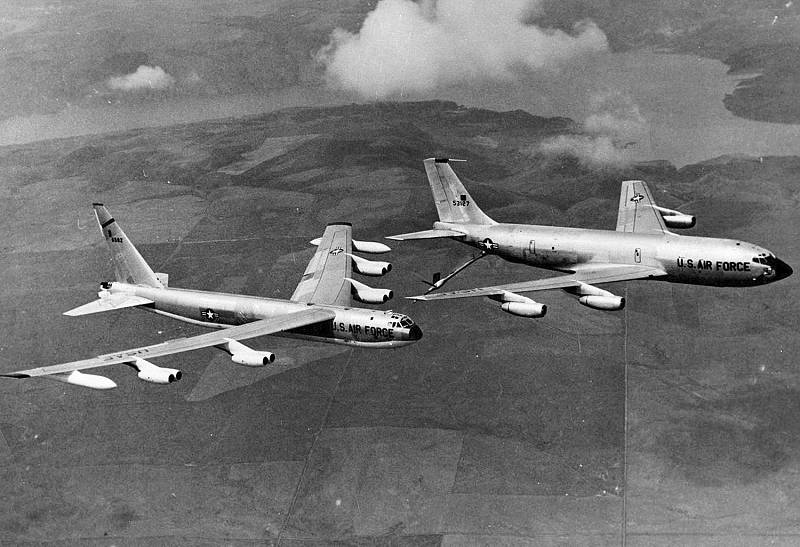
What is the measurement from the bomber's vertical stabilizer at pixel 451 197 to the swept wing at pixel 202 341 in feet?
64.5

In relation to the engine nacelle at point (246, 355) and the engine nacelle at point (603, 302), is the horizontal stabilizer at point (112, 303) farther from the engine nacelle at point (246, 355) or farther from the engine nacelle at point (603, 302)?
the engine nacelle at point (603, 302)

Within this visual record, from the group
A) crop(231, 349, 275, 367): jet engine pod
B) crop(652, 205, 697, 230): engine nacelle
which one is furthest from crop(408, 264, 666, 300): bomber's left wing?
crop(231, 349, 275, 367): jet engine pod

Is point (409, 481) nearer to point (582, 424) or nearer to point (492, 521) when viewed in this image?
point (492, 521)

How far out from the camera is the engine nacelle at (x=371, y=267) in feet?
225

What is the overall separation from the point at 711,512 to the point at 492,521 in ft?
43.5

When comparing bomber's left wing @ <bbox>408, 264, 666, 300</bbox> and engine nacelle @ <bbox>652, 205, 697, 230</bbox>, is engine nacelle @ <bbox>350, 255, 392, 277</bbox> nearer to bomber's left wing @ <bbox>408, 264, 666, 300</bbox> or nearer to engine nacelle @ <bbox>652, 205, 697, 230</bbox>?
bomber's left wing @ <bbox>408, 264, 666, 300</bbox>

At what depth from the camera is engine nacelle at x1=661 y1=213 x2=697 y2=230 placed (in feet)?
234

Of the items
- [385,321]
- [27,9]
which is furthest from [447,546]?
[27,9]

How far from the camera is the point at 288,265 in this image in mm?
78000

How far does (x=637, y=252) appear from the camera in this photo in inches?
2564

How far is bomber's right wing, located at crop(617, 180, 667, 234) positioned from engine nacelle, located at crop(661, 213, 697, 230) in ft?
7.17

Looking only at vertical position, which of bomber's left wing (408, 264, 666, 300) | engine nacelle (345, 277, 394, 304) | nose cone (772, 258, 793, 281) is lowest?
engine nacelle (345, 277, 394, 304)

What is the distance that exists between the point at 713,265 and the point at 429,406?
Result: 81.5 feet

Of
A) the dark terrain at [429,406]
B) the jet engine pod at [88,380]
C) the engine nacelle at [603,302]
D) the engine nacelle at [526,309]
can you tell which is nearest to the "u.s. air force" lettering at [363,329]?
the dark terrain at [429,406]
